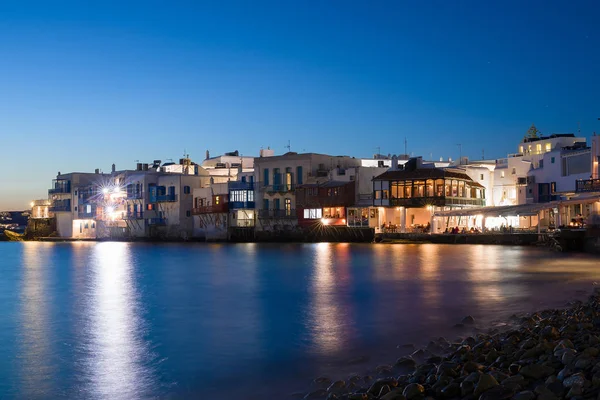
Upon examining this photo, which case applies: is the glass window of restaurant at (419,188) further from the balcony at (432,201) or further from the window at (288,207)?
the window at (288,207)

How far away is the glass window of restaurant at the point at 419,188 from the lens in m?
61.8

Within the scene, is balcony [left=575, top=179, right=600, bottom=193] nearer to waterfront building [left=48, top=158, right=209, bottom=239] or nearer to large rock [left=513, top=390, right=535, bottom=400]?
large rock [left=513, top=390, right=535, bottom=400]

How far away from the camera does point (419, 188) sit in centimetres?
6197

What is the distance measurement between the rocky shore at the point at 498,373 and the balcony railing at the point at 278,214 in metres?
57.3

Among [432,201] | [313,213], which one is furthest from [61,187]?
[432,201]

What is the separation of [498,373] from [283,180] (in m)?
63.1

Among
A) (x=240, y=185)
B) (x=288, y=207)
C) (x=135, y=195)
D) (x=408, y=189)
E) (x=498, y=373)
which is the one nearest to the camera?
(x=498, y=373)

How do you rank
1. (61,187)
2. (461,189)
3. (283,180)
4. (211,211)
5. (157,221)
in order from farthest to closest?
1. (61,187)
2. (157,221)
3. (211,211)
4. (283,180)
5. (461,189)

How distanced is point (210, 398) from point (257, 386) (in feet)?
3.51

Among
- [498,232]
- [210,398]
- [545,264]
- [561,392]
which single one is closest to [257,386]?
[210,398]

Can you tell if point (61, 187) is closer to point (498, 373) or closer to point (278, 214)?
point (278, 214)

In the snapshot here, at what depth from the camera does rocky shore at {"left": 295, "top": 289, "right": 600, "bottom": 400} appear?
8469 millimetres

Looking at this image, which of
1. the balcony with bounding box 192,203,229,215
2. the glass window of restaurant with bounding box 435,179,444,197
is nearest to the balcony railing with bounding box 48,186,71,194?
the balcony with bounding box 192,203,229,215

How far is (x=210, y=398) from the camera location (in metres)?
11.3
